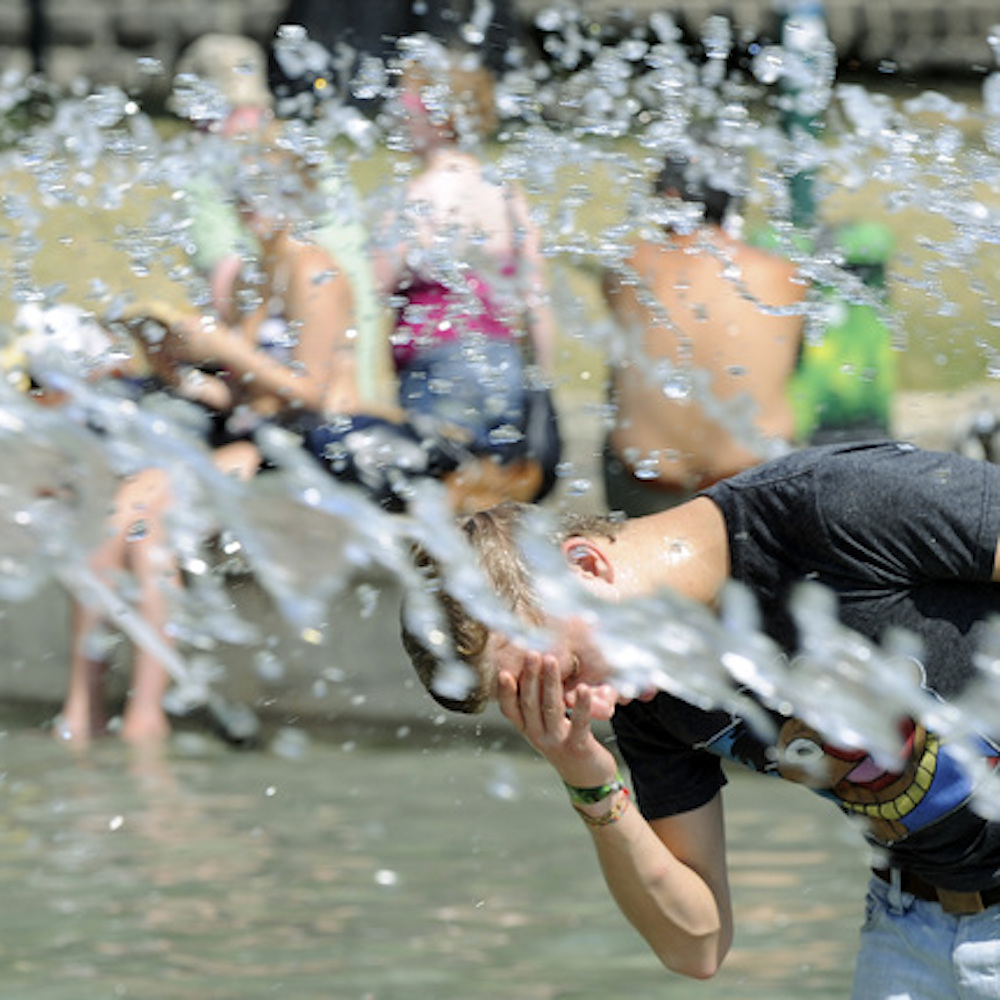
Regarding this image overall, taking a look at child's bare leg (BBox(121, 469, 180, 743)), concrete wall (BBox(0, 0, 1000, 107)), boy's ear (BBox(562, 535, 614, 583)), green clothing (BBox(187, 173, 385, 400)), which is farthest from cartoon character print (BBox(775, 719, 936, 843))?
concrete wall (BBox(0, 0, 1000, 107))

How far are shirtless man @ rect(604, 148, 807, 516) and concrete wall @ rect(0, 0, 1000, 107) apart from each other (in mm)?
7185

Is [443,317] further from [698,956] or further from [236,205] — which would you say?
[698,956]

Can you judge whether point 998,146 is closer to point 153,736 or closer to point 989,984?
point 153,736

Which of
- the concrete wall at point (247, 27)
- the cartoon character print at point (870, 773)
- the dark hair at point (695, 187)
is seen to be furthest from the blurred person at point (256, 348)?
the concrete wall at point (247, 27)

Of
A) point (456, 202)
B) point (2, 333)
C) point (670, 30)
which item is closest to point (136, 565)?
point (456, 202)

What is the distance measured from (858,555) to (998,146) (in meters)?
3.75

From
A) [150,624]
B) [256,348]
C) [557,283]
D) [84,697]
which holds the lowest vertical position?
[84,697]

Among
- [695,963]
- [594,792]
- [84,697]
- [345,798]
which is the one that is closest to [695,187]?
[345,798]

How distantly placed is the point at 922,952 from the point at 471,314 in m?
3.16

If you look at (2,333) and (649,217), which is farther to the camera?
(649,217)

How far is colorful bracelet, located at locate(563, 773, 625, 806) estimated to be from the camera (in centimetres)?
320

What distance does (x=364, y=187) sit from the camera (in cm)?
817

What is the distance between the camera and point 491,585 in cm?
302

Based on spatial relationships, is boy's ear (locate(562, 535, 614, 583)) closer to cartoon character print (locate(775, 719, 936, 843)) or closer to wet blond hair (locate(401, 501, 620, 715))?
wet blond hair (locate(401, 501, 620, 715))
